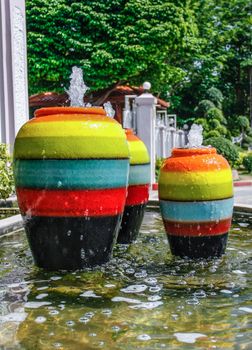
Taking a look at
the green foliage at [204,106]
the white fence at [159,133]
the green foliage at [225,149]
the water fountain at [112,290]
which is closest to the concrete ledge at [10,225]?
the water fountain at [112,290]

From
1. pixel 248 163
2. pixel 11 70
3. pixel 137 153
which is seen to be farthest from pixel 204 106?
pixel 137 153

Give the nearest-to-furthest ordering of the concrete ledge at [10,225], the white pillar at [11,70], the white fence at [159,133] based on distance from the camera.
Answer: the concrete ledge at [10,225], the white pillar at [11,70], the white fence at [159,133]

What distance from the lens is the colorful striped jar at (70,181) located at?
14.6ft

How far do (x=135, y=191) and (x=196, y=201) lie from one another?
45.4 inches

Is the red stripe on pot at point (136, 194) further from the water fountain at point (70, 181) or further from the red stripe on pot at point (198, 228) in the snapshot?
the water fountain at point (70, 181)

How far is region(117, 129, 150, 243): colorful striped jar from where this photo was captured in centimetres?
618

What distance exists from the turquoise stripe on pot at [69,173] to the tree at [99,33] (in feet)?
74.5

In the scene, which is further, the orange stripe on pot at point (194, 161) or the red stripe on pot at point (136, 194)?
the red stripe on pot at point (136, 194)

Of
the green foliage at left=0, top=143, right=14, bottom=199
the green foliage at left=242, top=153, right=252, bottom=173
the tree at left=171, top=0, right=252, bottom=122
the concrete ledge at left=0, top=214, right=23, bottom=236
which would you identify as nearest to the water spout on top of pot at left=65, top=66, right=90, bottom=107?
the concrete ledge at left=0, top=214, right=23, bottom=236

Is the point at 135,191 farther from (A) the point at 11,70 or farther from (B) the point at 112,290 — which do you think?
(A) the point at 11,70

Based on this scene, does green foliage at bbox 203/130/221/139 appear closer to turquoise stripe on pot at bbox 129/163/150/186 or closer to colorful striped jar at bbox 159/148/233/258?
turquoise stripe on pot at bbox 129/163/150/186

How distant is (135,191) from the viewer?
6195 millimetres

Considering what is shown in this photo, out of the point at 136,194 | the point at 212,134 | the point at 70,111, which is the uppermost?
the point at 70,111

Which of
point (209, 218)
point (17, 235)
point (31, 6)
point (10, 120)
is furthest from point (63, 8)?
point (209, 218)
